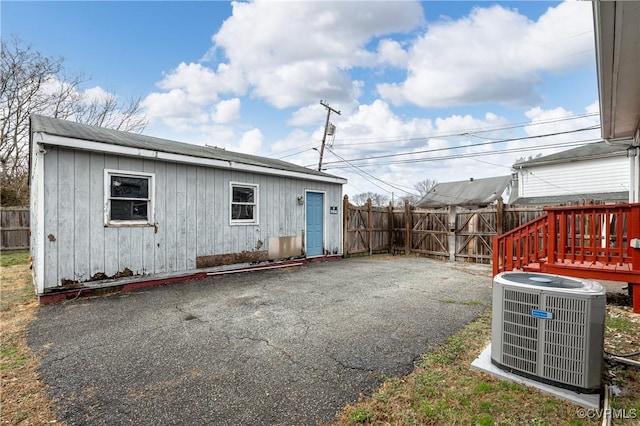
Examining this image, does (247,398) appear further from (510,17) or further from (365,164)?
(365,164)

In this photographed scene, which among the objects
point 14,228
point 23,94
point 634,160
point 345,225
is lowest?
point 14,228

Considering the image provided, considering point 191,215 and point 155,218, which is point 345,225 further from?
point 155,218

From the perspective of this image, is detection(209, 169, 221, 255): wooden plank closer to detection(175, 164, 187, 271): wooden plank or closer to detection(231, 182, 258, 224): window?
detection(231, 182, 258, 224): window

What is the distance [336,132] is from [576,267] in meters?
16.3

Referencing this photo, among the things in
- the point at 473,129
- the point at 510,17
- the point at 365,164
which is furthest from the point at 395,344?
the point at 365,164

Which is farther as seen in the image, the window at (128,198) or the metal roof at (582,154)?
the metal roof at (582,154)

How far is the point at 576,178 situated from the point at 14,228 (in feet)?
79.1

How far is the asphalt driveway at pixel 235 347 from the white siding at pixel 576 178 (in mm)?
12464

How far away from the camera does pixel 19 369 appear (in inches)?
110

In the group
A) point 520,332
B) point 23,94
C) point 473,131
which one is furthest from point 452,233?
point 23,94

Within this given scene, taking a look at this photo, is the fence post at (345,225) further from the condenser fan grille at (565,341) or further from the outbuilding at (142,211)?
the condenser fan grille at (565,341)

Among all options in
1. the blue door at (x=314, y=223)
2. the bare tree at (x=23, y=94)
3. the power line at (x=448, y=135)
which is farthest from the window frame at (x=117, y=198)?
the power line at (x=448, y=135)

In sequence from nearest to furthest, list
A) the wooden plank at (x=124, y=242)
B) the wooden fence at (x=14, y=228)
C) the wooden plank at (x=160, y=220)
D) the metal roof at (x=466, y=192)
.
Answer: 1. the wooden plank at (x=124, y=242)
2. the wooden plank at (x=160, y=220)
3. the wooden fence at (x=14, y=228)
4. the metal roof at (x=466, y=192)

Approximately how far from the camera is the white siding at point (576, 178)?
43.5ft
